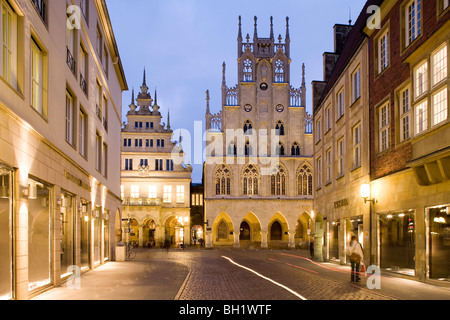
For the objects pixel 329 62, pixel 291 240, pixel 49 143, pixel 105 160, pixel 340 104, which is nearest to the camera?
pixel 49 143

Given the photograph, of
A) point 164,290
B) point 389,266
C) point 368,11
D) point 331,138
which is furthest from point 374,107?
point 164,290

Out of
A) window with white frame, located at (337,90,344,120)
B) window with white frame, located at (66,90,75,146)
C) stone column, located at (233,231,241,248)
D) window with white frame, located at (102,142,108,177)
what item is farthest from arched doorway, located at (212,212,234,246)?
window with white frame, located at (66,90,75,146)

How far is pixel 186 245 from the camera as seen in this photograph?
62000mm

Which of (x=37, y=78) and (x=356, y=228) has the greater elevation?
(x=37, y=78)

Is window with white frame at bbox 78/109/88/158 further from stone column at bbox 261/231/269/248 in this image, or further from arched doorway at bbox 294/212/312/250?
arched doorway at bbox 294/212/312/250

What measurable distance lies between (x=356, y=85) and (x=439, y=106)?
990 centimetres

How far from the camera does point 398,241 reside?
1895cm

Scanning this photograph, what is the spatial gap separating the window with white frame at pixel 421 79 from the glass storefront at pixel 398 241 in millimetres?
4100

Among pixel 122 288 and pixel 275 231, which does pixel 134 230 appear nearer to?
pixel 275 231

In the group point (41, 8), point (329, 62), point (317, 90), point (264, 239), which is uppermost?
point (329, 62)

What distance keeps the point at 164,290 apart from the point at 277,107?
164ft

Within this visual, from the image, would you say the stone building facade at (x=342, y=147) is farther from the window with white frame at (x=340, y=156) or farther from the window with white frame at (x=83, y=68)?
the window with white frame at (x=83, y=68)

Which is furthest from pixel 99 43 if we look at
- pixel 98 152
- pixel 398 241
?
pixel 398 241

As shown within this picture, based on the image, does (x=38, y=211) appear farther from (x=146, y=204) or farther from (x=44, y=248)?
(x=146, y=204)
